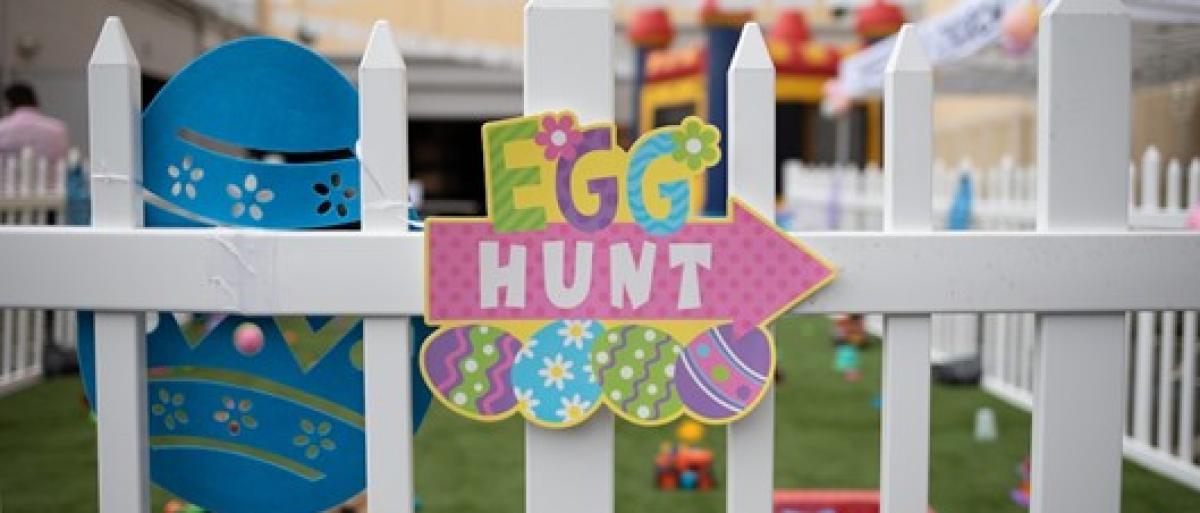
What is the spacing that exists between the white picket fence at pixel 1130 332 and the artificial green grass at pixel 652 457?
0.52ft

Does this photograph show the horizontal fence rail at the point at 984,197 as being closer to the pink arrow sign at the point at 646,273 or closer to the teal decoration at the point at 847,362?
the teal decoration at the point at 847,362

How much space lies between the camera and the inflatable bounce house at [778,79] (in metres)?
12.4

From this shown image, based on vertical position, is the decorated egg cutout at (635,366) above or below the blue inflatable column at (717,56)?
below

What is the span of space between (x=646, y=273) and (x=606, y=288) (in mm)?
58

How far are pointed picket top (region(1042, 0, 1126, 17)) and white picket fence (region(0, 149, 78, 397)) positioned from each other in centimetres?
466

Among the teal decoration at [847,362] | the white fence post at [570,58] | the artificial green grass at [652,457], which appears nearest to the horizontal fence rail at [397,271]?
the white fence post at [570,58]

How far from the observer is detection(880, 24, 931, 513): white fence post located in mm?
1418

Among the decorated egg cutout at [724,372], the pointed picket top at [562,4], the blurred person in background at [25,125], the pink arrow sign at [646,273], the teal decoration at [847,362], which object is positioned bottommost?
the teal decoration at [847,362]

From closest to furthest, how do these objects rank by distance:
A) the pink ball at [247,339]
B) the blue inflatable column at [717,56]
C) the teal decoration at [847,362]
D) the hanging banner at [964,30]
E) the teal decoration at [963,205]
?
the pink ball at [247,339], the teal decoration at [963,205], the hanging banner at [964,30], the teal decoration at [847,362], the blue inflatable column at [717,56]

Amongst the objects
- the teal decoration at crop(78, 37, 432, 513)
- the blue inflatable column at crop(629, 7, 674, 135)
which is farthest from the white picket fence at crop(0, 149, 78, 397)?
the blue inflatable column at crop(629, 7, 674, 135)

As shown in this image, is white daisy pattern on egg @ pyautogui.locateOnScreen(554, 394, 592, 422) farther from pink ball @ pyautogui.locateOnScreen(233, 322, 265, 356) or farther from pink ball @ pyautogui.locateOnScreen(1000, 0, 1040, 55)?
pink ball @ pyautogui.locateOnScreen(1000, 0, 1040, 55)

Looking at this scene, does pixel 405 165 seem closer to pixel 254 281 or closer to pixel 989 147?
pixel 254 281

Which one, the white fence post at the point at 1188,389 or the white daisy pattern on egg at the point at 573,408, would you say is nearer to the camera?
the white daisy pattern on egg at the point at 573,408

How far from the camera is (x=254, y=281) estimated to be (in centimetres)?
140
